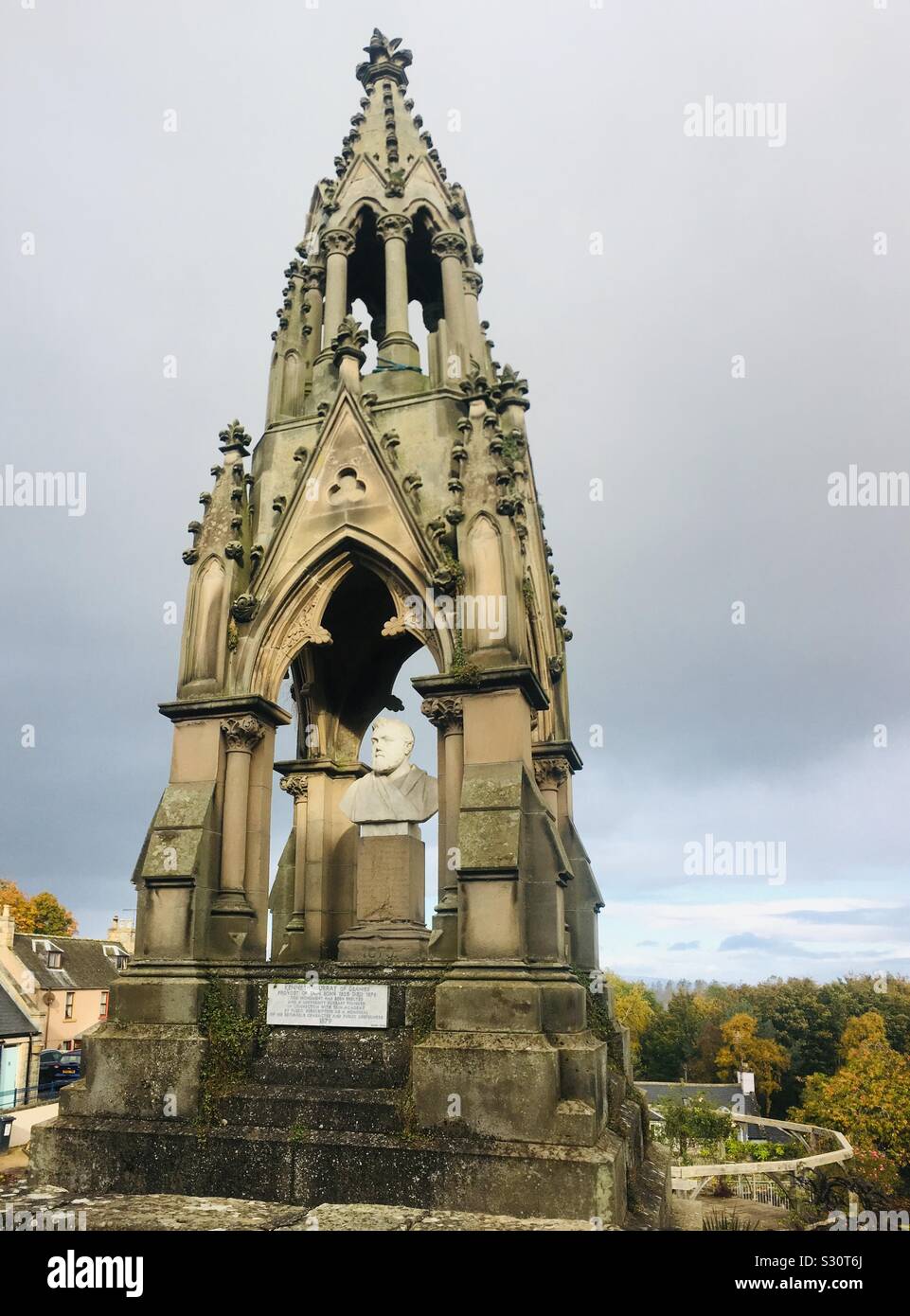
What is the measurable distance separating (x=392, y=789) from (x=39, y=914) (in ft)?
227

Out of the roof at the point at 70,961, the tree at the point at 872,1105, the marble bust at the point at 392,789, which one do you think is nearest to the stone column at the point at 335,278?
the marble bust at the point at 392,789

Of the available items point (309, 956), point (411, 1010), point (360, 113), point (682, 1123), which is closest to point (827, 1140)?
point (682, 1123)

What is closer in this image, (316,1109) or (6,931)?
(316,1109)

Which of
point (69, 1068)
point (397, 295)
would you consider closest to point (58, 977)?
point (69, 1068)

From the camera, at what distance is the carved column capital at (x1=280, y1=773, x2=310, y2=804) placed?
43.4ft

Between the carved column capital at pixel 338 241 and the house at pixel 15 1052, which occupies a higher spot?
the carved column capital at pixel 338 241

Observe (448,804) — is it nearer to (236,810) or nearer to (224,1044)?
(236,810)

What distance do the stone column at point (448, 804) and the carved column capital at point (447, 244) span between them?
7673mm

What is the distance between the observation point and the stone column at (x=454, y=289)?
13125 millimetres

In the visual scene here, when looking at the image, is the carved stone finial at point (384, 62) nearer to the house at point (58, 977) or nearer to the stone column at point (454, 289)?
the stone column at point (454, 289)

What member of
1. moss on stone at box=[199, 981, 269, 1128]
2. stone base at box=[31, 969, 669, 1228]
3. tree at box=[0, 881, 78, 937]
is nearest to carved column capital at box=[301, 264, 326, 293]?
stone base at box=[31, 969, 669, 1228]

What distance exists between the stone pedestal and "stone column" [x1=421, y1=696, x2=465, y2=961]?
58 cm

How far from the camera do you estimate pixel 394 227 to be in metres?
13.4
